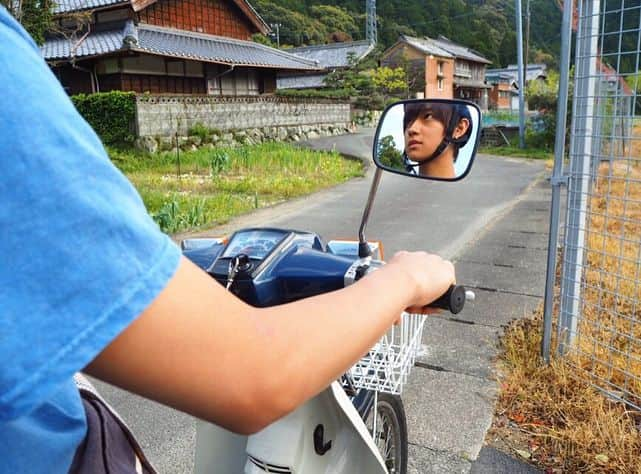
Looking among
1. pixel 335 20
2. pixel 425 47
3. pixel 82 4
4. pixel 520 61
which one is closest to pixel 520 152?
pixel 520 61

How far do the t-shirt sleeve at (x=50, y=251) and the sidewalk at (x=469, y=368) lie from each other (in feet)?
6.47

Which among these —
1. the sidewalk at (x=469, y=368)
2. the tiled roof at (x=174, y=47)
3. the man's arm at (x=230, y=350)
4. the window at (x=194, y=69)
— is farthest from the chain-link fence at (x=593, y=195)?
the window at (x=194, y=69)

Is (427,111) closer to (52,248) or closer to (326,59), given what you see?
(52,248)

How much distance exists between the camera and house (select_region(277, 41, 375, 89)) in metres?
32.3

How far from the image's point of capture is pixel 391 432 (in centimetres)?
176

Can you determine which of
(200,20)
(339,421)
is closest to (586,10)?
(339,421)

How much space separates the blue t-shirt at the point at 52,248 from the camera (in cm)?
44

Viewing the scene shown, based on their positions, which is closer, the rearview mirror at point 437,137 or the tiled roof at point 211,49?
the rearview mirror at point 437,137

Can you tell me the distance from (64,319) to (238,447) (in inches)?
35.3

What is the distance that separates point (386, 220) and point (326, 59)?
30175 mm

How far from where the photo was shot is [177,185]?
33.2ft

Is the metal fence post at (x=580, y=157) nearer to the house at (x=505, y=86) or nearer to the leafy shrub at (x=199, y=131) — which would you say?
the leafy shrub at (x=199, y=131)

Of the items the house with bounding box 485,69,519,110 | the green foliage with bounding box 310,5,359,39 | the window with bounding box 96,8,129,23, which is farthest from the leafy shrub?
the green foliage with bounding box 310,5,359,39

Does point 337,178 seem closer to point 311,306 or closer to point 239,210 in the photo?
point 239,210
